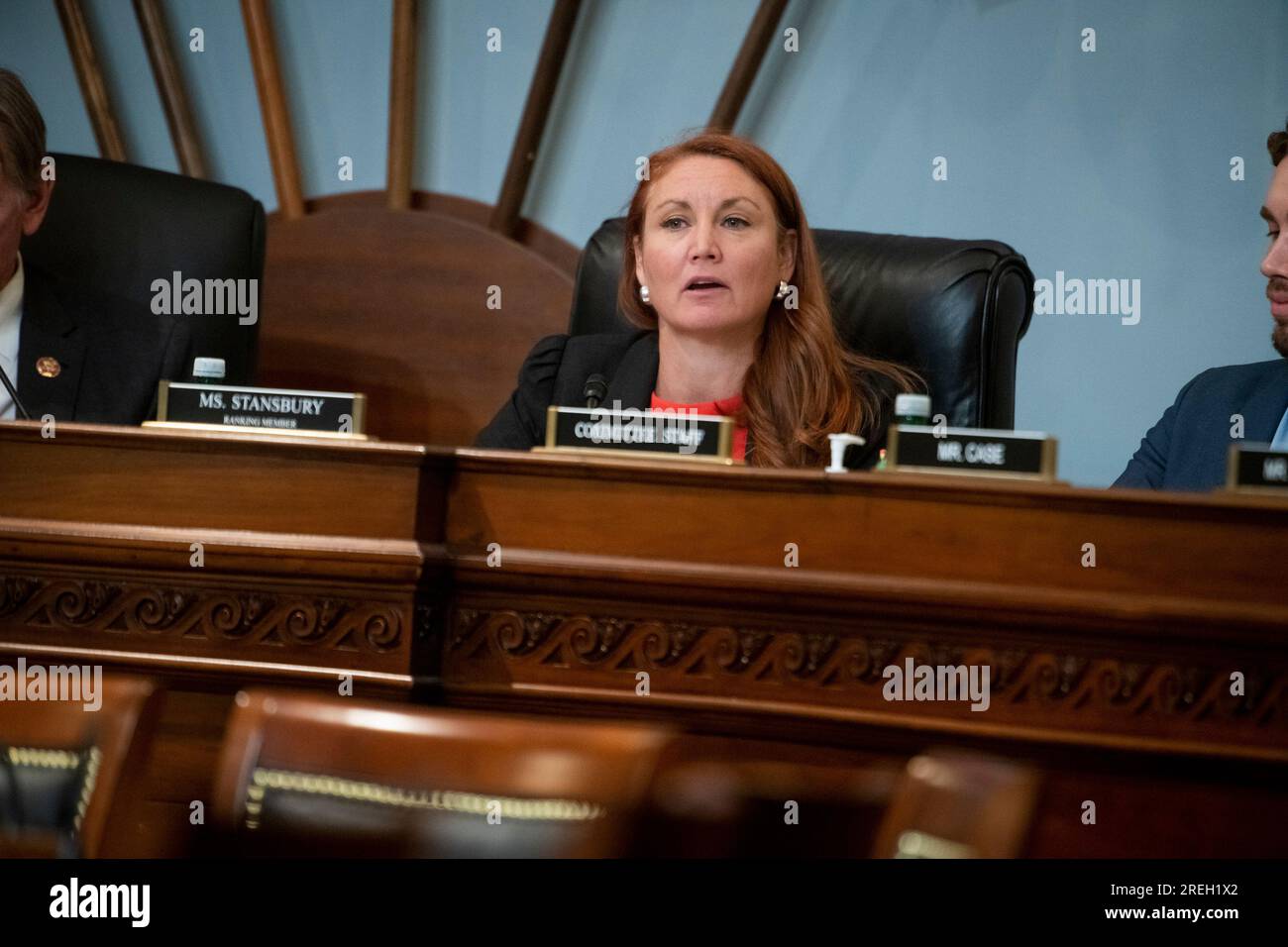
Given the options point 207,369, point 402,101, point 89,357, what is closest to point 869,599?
point 207,369

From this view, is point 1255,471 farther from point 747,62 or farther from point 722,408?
point 747,62

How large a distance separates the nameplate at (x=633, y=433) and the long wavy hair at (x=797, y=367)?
1.84ft

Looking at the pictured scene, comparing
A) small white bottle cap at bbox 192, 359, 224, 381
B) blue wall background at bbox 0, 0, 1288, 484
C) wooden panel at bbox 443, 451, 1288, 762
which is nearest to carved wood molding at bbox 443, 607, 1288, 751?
wooden panel at bbox 443, 451, 1288, 762

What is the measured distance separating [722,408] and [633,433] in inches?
28.7

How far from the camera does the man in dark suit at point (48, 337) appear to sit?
2363 mm

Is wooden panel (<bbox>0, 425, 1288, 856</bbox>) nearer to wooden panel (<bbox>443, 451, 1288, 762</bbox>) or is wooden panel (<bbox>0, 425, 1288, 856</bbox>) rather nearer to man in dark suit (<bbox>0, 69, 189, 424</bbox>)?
wooden panel (<bbox>443, 451, 1288, 762</bbox>)

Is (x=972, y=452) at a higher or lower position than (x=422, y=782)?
higher

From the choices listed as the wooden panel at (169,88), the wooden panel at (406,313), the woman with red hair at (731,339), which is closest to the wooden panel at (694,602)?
the woman with red hair at (731,339)

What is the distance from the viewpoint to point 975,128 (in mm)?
3121

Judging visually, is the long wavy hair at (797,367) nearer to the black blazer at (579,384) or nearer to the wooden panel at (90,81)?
the black blazer at (579,384)
